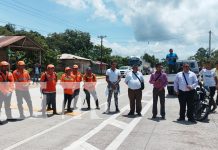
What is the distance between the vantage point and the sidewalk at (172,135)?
26.2 ft

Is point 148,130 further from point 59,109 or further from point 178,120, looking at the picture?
point 59,109

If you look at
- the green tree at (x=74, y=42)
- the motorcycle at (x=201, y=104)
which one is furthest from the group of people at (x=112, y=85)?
the green tree at (x=74, y=42)

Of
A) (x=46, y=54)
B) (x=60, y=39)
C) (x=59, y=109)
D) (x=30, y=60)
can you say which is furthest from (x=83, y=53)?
(x=59, y=109)

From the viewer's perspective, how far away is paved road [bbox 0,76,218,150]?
8023 millimetres

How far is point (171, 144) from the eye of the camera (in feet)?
26.8

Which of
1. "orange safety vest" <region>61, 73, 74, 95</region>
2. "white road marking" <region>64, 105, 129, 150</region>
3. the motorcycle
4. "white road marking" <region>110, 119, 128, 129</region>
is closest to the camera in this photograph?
"white road marking" <region>64, 105, 129, 150</region>

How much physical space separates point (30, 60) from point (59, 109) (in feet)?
110

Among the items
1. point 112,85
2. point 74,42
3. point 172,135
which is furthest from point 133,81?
point 74,42

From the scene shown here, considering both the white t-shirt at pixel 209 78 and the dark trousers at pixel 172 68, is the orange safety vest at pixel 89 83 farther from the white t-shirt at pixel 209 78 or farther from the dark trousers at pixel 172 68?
the dark trousers at pixel 172 68

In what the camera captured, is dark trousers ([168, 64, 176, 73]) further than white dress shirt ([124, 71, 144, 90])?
Yes

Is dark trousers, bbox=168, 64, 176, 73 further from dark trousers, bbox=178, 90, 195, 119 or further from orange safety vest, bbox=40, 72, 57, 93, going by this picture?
orange safety vest, bbox=40, 72, 57, 93

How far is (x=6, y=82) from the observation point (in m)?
11.1

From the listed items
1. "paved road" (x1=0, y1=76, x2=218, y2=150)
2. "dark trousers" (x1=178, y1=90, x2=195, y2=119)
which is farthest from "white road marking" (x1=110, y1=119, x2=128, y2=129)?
"dark trousers" (x1=178, y1=90, x2=195, y2=119)

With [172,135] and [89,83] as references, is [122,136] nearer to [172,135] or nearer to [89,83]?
[172,135]
